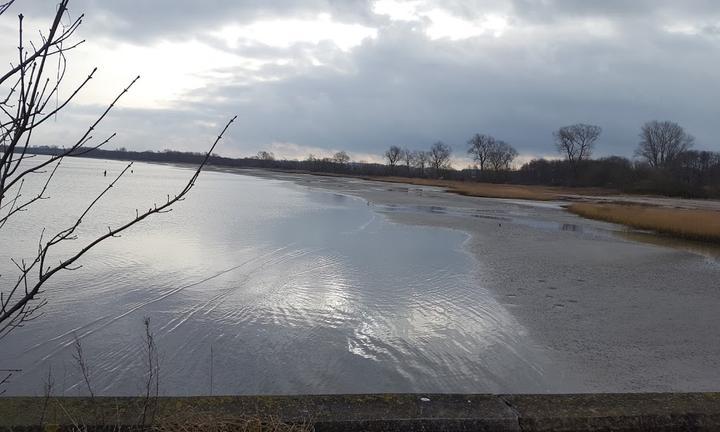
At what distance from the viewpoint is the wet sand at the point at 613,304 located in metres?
7.17

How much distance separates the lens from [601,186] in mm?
91875

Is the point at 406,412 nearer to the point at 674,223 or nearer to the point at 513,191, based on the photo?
the point at 674,223

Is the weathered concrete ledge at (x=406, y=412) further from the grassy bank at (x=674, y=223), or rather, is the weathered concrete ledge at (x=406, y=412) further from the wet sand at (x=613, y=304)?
the grassy bank at (x=674, y=223)

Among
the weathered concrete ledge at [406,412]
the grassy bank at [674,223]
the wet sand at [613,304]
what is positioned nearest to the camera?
the weathered concrete ledge at [406,412]

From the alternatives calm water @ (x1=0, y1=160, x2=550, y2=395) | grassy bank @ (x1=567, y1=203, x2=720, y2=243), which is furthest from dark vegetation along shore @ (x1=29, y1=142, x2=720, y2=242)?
calm water @ (x1=0, y1=160, x2=550, y2=395)

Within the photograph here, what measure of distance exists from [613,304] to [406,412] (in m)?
9.09

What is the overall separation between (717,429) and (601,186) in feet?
320

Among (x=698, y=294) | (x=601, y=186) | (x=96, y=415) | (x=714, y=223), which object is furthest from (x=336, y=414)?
(x=601, y=186)

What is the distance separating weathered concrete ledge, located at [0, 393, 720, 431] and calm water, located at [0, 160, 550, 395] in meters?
2.51

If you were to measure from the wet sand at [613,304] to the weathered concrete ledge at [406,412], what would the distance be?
10.5ft

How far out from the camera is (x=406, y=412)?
3.21 metres

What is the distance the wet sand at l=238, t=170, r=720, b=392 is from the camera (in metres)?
7.17

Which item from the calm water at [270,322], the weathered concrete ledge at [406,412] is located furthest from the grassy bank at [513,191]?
the weathered concrete ledge at [406,412]

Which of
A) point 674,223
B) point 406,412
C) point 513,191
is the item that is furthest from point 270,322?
point 513,191
